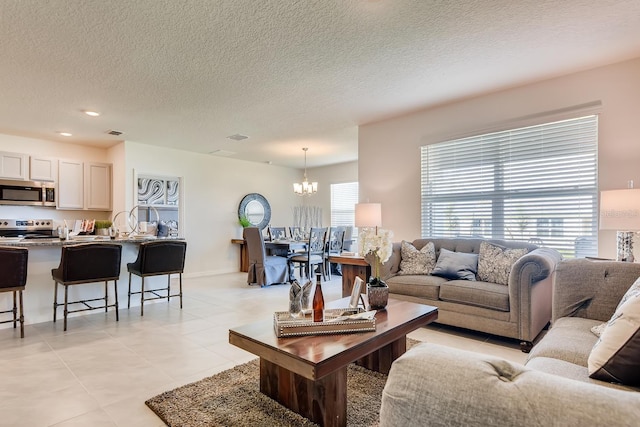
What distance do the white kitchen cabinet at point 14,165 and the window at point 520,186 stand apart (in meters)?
6.14

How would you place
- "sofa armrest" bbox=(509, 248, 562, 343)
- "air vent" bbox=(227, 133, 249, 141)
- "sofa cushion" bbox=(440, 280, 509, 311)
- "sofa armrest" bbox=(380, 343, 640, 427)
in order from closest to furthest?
1. "sofa armrest" bbox=(380, 343, 640, 427)
2. "sofa armrest" bbox=(509, 248, 562, 343)
3. "sofa cushion" bbox=(440, 280, 509, 311)
4. "air vent" bbox=(227, 133, 249, 141)

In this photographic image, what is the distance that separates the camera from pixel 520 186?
377 centimetres

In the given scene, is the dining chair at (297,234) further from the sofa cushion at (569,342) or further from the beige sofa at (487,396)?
the beige sofa at (487,396)

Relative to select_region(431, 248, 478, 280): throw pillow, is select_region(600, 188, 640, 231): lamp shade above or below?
above

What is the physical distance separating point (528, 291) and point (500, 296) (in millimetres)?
230

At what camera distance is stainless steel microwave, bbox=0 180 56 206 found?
208 inches

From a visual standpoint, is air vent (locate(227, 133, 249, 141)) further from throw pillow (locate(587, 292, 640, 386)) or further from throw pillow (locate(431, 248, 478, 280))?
throw pillow (locate(587, 292, 640, 386))

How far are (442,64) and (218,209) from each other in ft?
17.7

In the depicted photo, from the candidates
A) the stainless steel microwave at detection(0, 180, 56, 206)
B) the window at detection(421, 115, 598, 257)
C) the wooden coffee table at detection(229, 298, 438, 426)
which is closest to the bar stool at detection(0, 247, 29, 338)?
the wooden coffee table at detection(229, 298, 438, 426)

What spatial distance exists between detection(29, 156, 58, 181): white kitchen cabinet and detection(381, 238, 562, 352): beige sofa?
576 centimetres

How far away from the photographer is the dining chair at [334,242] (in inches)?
266

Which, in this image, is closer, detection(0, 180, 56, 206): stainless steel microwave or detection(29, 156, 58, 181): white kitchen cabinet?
detection(0, 180, 56, 206): stainless steel microwave

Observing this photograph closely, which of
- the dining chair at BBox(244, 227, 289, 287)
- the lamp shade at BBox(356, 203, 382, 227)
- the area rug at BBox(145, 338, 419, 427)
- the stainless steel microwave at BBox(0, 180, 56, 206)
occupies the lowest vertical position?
the area rug at BBox(145, 338, 419, 427)

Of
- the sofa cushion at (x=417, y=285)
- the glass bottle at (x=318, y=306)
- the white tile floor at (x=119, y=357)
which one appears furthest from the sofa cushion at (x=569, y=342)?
the sofa cushion at (x=417, y=285)
